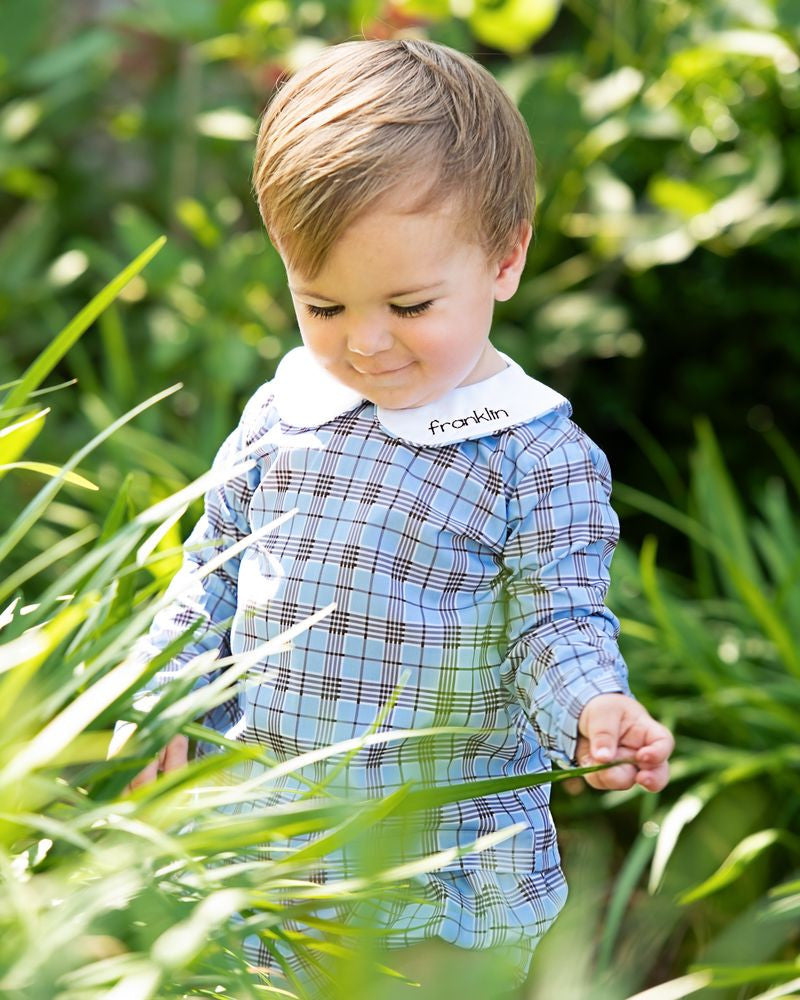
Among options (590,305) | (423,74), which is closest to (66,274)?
(590,305)

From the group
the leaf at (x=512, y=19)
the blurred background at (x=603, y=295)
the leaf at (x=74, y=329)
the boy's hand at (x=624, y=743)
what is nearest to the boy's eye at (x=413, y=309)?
the leaf at (x=74, y=329)

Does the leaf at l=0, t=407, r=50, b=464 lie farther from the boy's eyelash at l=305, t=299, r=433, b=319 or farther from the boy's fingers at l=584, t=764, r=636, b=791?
the boy's fingers at l=584, t=764, r=636, b=791

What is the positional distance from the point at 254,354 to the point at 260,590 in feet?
4.33

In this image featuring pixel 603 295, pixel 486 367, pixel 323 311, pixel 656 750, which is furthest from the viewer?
pixel 603 295

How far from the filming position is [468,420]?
1232 millimetres

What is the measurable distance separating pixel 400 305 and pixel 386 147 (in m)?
0.13

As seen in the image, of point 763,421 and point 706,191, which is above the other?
point 706,191

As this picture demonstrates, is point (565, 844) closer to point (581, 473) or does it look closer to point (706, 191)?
point (581, 473)

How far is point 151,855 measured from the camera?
34.3 inches

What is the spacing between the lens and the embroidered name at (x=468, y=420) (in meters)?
1.23

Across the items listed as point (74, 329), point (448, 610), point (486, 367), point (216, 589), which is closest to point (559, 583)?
point (448, 610)

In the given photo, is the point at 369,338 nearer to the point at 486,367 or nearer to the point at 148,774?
the point at 486,367

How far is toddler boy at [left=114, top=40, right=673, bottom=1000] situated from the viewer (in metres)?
1.14

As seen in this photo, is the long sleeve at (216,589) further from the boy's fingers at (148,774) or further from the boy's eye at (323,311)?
the boy's eye at (323,311)
